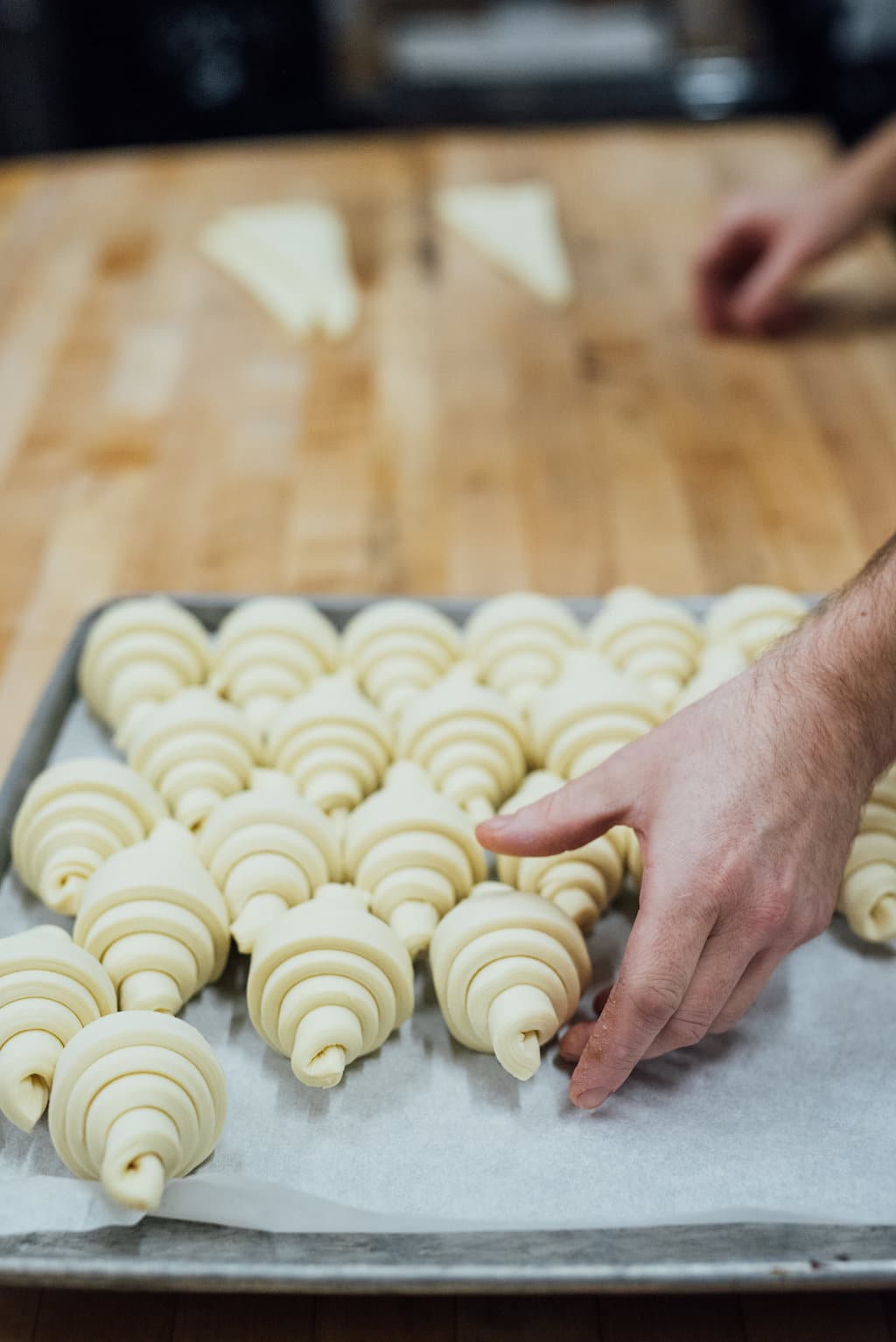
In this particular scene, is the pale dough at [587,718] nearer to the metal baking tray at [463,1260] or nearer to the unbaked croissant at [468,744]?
the unbaked croissant at [468,744]

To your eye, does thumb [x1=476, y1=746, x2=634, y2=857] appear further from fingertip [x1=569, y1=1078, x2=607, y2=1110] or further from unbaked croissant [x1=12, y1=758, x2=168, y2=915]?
unbaked croissant [x1=12, y1=758, x2=168, y2=915]

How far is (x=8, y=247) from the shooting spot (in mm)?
2299

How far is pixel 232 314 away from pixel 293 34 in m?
1.31

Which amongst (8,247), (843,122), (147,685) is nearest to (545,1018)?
(147,685)

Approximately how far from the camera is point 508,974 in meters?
0.95

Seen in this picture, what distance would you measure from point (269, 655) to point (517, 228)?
1308 millimetres

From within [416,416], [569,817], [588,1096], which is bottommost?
[416,416]

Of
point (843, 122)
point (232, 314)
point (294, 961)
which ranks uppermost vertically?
point (294, 961)

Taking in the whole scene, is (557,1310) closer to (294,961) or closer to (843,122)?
(294,961)

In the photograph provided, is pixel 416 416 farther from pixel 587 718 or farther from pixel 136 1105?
pixel 136 1105

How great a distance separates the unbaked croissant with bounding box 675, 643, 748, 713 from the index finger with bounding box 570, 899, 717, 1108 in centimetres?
31

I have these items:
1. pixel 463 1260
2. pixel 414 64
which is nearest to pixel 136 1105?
pixel 463 1260

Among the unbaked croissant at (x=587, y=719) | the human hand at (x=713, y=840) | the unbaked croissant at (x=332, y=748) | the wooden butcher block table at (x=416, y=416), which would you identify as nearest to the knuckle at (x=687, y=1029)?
the human hand at (x=713, y=840)

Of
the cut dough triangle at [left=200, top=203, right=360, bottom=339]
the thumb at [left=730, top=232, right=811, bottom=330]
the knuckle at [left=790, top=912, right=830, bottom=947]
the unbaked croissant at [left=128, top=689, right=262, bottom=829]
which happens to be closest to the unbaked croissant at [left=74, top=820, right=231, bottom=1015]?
the unbaked croissant at [left=128, top=689, right=262, bottom=829]
